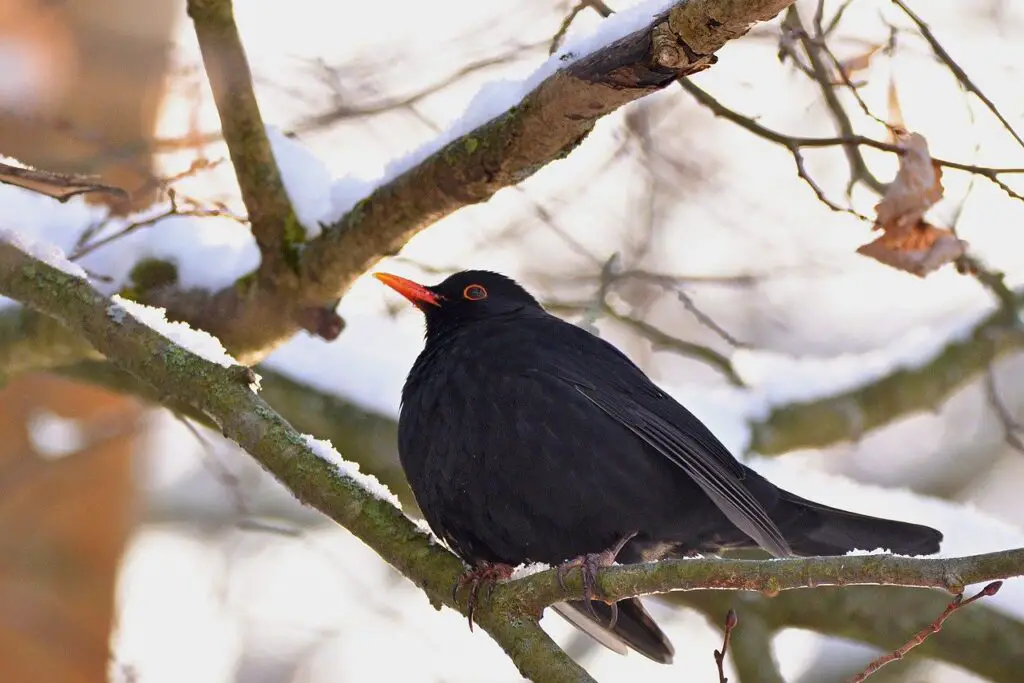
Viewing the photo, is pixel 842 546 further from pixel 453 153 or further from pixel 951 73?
pixel 453 153

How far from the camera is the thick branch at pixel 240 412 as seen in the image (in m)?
3.20

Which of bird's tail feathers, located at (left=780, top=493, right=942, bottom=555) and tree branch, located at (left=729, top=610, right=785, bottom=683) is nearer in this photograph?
bird's tail feathers, located at (left=780, top=493, right=942, bottom=555)

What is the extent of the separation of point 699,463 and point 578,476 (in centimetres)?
45

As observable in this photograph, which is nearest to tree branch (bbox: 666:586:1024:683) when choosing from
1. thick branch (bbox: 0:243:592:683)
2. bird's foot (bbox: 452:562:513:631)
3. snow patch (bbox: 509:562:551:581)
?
snow patch (bbox: 509:562:551:581)

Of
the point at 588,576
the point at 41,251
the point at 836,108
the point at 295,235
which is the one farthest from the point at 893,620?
the point at 41,251

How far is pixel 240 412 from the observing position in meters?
3.29

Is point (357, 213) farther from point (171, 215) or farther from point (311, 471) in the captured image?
point (311, 471)

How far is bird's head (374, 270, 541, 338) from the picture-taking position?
462cm

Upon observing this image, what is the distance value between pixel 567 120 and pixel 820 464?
6.34 metres

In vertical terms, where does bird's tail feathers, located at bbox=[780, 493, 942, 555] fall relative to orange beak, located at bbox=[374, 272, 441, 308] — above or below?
below

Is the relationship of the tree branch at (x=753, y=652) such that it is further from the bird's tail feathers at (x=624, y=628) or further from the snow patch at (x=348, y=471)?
the snow patch at (x=348, y=471)

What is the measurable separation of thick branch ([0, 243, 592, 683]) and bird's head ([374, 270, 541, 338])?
131 centimetres

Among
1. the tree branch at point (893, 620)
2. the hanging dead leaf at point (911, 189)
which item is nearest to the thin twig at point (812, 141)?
the hanging dead leaf at point (911, 189)

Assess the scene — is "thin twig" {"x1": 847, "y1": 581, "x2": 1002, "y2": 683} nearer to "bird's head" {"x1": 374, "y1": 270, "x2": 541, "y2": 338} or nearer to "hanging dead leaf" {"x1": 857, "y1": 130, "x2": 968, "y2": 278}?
"hanging dead leaf" {"x1": 857, "y1": 130, "x2": 968, "y2": 278}
